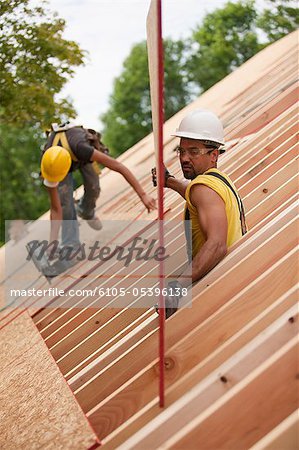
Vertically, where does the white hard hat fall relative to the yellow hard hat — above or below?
above

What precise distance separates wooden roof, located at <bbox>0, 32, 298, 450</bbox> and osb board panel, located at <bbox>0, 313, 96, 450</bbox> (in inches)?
3.1

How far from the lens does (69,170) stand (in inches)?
228

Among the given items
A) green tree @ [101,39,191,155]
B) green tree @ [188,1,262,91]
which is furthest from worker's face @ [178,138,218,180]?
green tree @ [101,39,191,155]

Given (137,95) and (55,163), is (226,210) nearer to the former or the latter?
(55,163)

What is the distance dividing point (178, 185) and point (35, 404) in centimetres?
156

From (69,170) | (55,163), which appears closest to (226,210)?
(55,163)

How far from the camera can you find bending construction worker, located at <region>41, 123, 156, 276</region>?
5.42m

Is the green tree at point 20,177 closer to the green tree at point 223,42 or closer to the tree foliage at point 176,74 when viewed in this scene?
the tree foliage at point 176,74

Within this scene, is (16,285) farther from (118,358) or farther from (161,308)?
(161,308)

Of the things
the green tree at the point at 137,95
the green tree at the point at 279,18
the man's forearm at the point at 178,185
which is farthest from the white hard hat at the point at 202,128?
the green tree at the point at 137,95

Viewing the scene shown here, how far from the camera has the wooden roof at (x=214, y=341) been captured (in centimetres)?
205

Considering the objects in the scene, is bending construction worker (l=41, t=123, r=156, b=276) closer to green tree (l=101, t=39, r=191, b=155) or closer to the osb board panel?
the osb board panel

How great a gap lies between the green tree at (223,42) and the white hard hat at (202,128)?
21182mm

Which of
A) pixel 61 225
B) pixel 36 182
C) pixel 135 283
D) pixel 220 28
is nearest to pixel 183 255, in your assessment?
pixel 135 283
